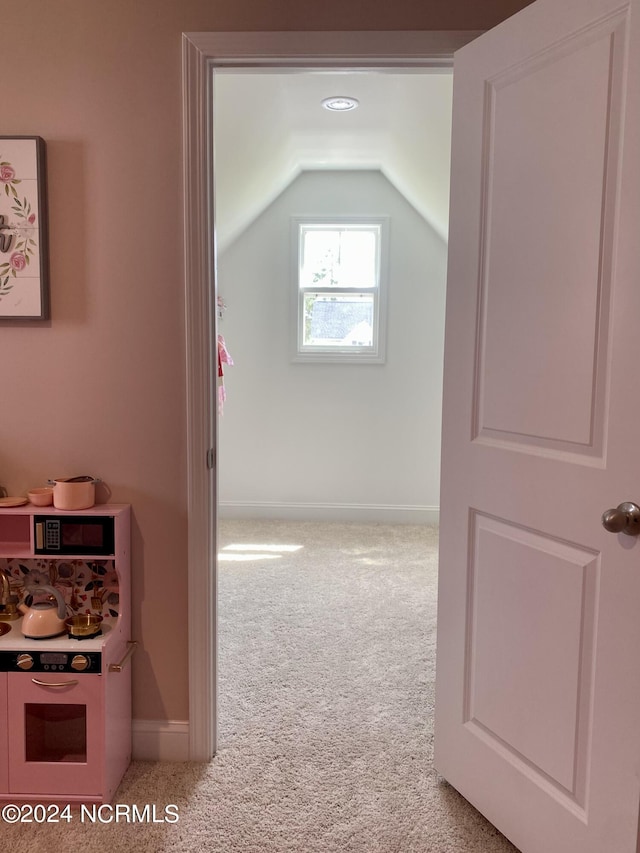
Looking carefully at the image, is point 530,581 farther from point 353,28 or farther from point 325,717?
point 353,28

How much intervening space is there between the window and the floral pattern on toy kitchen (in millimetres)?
2871

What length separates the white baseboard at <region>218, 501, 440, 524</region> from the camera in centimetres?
462

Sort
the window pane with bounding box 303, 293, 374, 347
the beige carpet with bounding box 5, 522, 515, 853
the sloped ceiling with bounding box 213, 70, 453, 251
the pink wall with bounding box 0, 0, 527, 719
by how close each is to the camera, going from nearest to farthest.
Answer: the beige carpet with bounding box 5, 522, 515, 853
the pink wall with bounding box 0, 0, 527, 719
the sloped ceiling with bounding box 213, 70, 453, 251
the window pane with bounding box 303, 293, 374, 347

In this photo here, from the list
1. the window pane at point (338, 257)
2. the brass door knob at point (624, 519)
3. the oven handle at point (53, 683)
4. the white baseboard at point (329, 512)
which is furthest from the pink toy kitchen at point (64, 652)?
the window pane at point (338, 257)

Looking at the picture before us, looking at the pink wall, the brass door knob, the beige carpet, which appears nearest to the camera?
the brass door knob

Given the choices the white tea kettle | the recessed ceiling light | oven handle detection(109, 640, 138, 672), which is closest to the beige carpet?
oven handle detection(109, 640, 138, 672)

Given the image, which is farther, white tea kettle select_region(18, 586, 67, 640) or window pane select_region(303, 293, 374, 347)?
window pane select_region(303, 293, 374, 347)

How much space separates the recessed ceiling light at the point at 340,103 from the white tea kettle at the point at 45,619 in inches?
99.7

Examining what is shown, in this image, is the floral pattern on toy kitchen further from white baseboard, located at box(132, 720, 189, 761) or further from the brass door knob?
the brass door knob

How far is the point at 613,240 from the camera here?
4.32ft

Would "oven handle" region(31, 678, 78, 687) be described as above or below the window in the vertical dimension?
below

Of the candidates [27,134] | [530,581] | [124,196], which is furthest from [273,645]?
[27,134]

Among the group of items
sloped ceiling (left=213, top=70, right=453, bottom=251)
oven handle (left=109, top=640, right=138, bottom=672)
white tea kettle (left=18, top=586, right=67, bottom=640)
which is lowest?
oven handle (left=109, top=640, right=138, bottom=672)

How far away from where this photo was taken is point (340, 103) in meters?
3.18
